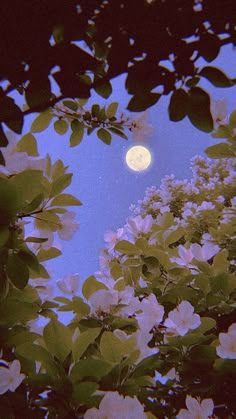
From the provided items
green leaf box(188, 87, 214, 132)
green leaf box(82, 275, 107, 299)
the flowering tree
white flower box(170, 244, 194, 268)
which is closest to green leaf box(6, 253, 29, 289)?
the flowering tree

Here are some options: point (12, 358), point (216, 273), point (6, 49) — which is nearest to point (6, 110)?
point (6, 49)

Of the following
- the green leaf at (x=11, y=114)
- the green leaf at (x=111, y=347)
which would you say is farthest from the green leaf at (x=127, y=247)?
the green leaf at (x=11, y=114)

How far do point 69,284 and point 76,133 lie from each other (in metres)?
0.70

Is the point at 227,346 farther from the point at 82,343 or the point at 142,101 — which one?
the point at 142,101

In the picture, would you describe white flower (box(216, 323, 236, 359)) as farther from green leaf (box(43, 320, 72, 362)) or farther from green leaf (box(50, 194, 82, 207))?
green leaf (box(50, 194, 82, 207))

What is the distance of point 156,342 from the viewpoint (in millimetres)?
1798

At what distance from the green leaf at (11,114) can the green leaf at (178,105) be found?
1.03ft

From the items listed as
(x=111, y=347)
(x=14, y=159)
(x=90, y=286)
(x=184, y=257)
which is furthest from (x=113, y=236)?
(x=14, y=159)

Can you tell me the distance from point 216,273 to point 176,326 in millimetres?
350

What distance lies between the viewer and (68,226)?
4.44 feet

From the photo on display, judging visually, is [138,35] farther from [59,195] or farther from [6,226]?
[59,195]

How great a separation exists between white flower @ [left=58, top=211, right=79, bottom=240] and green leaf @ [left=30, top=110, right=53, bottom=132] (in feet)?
0.98

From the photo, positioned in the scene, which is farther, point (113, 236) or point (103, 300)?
point (113, 236)

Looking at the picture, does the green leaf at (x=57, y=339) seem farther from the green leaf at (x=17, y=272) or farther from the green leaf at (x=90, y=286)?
the green leaf at (x=90, y=286)
